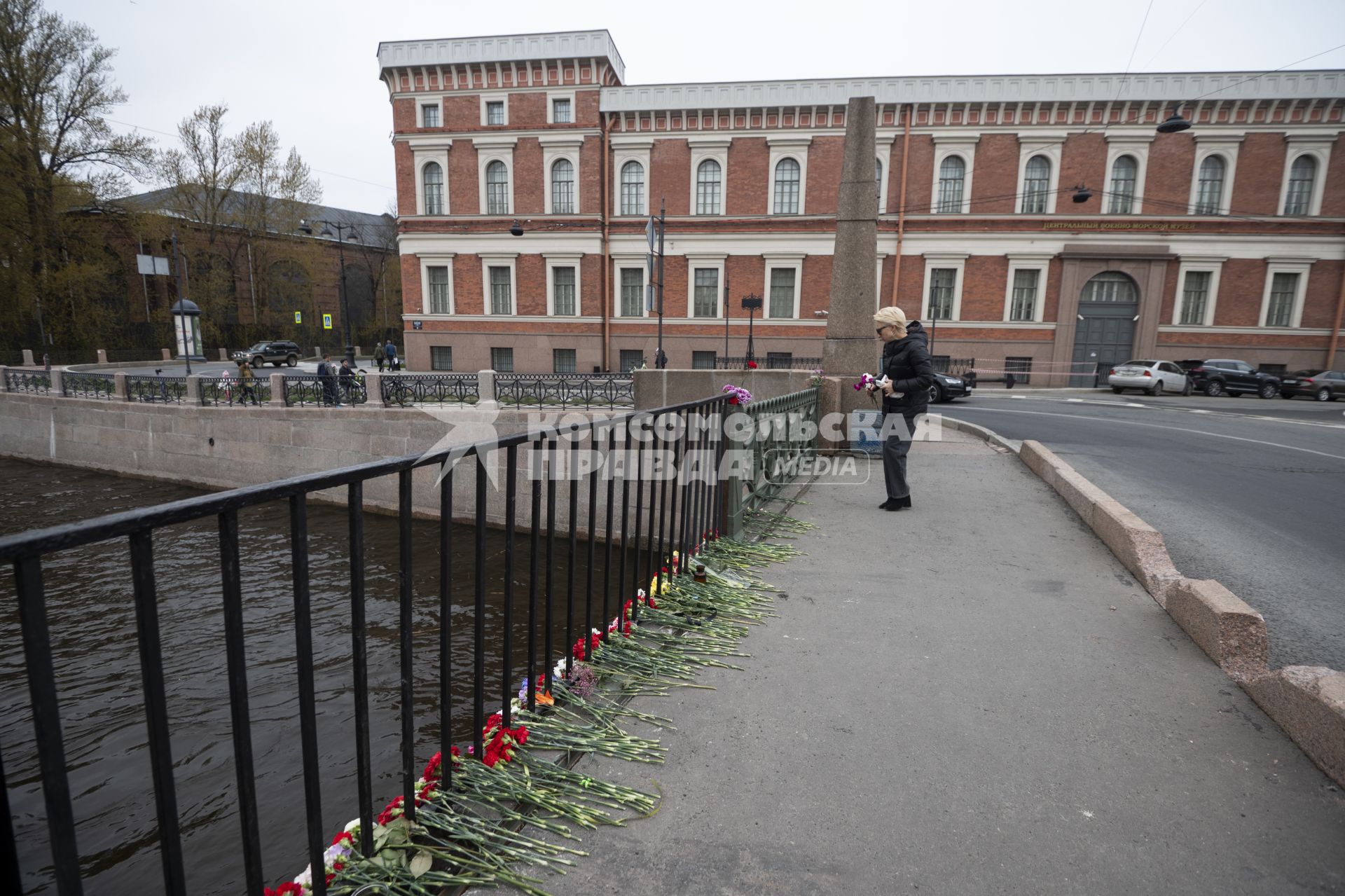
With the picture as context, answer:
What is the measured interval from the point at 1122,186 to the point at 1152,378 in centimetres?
908

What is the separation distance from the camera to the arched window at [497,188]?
30.9 m

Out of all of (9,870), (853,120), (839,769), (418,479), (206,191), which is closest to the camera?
(9,870)

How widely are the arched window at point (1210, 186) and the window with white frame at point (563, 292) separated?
26839 mm

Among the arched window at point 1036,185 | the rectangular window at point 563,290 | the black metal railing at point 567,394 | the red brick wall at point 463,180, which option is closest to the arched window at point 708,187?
the rectangular window at point 563,290

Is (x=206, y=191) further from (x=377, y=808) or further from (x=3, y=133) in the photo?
(x=377, y=808)

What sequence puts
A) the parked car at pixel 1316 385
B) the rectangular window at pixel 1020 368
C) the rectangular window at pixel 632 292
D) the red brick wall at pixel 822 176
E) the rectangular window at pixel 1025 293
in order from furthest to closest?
the rectangular window at pixel 632 292, the rectangular window at pixel 1020 368, the rectangular window at pixel 1025 293, the red brick wall at pixel 822 176, the parked car at pixel 1316 385

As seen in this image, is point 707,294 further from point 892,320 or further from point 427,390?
point 892,320

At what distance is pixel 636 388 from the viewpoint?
11516 millimetres

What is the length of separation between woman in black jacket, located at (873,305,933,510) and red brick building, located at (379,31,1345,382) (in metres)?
23.3

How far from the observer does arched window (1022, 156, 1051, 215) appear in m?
28.3

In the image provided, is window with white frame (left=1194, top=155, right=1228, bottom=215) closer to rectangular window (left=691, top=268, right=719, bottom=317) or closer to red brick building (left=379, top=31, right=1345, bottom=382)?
red brick building (left=379, top=31, right=1345, bottom=382)

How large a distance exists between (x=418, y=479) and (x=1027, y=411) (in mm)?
16095

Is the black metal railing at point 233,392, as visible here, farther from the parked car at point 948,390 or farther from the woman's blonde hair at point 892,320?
the parked car at point 948,390

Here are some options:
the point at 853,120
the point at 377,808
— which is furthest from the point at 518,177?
the point at 377,808
